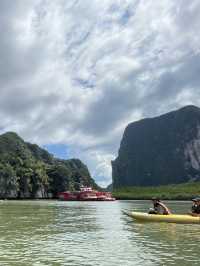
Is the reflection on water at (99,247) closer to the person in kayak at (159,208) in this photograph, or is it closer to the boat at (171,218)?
the boat at (171,218)

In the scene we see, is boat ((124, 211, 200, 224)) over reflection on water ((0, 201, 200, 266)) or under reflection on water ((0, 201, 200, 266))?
over

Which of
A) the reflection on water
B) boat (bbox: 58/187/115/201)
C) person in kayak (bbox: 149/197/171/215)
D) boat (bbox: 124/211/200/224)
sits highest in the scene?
boat (bbox: 58/187/115/201)

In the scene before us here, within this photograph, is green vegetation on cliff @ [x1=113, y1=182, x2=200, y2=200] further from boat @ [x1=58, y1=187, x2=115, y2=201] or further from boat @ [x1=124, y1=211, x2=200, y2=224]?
boat @ [x1=124, y1=211, x2=200, y2=224]

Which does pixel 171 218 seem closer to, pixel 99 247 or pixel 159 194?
pixel 99 247

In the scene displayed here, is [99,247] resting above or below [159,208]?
Result: below

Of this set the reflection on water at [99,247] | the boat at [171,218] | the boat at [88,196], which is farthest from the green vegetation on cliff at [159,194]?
the reflection on water at [99,247]

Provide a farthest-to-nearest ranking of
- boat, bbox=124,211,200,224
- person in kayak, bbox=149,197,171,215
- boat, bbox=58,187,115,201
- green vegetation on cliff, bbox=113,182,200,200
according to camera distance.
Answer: green vegetation on cliff, bbox=113,182,200,200 → boat, bbox=58,187,115,201 → person in kayak, bbox=149,197,171,215 → boat, bbox=124,211,200,224

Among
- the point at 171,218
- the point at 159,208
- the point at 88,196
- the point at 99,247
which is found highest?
the point at 88,196

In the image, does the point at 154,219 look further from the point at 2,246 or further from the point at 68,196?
the point at 68,196

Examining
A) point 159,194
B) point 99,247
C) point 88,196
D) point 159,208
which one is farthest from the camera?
point 159,194

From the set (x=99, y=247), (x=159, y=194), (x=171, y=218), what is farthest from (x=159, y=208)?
(x=159, y=194)

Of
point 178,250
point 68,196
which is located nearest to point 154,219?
point 178,250

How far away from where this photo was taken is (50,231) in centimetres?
3388

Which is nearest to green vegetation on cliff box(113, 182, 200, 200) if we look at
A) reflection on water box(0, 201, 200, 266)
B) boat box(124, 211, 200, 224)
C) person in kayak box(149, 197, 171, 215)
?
person in kayak box(149, 197, 171, 215)
